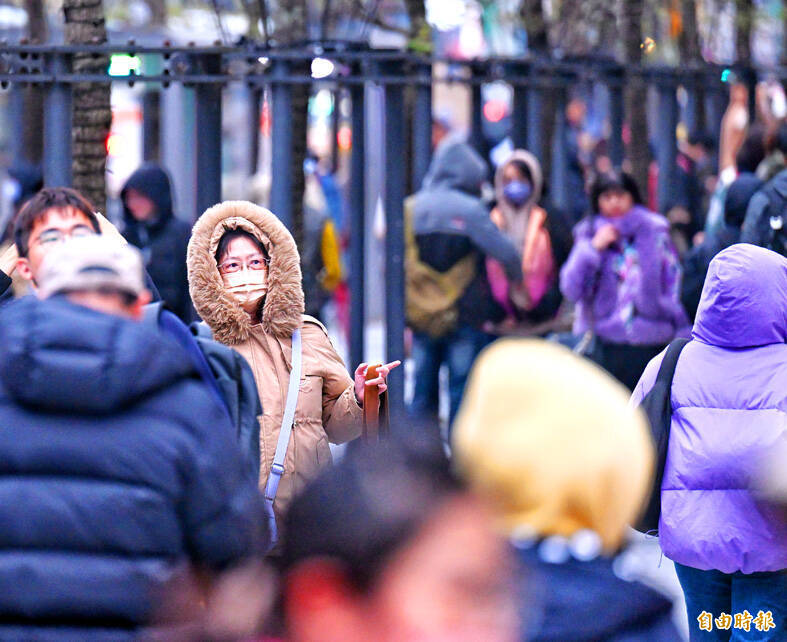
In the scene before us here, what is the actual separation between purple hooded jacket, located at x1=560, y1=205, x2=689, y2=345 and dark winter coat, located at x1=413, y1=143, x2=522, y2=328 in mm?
580

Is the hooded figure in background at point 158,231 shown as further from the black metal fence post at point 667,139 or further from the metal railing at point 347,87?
the black metal fence post at point 667,139

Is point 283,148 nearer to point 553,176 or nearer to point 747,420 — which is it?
point 747,420

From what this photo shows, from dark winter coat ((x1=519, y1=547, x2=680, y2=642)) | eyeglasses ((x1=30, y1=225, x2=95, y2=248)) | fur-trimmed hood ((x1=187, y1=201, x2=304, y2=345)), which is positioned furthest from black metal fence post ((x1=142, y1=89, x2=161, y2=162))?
dark winter coat ((x1=519, y1=547, x2=680, y2=642))

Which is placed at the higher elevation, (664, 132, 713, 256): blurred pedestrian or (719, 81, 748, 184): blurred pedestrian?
(719, 81, 748, 184): blurred pedestrian

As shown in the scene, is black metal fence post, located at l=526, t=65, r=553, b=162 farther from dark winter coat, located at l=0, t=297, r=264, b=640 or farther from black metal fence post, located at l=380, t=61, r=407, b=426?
dark winter coat, located at l=0, t=297, r=264, b=640

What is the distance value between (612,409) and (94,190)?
20.1 ft

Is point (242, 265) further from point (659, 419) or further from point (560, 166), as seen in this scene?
point (560, 166)

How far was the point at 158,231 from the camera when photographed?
8680 mm

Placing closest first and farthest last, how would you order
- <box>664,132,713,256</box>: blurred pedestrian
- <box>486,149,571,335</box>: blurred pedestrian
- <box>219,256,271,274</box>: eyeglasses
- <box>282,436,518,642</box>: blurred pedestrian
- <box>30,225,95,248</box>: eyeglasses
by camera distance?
<box>282,436,518,642</box>: blurred pedestrian
<box>30,225,95,248</box>: eyeglasses
<box>219,256,271,274</box>: eyeglasses
<box>486,149,571,335</box>: blurred pedestrian
<box>664,132,713,256</box>: blurred pedestrian

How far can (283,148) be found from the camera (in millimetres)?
8391

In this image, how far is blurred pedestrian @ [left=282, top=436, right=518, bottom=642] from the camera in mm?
2096

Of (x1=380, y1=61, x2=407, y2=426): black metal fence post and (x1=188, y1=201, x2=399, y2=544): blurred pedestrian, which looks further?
(x1=380, y1=61, x2=407, y2=426): black metal fence post

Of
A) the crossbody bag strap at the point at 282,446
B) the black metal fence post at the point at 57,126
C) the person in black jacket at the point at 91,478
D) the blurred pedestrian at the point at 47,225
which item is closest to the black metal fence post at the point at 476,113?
the black metal fence post at the point at 57,126

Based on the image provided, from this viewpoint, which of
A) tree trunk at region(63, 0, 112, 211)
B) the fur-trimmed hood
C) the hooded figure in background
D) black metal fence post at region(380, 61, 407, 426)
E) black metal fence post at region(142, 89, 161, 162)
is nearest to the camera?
the fur-trimmed hood
